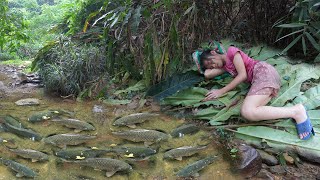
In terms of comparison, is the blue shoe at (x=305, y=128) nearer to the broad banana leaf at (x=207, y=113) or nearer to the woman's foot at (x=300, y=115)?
the woman's foot at (x=300, y=115)

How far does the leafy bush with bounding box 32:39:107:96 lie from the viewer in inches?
149

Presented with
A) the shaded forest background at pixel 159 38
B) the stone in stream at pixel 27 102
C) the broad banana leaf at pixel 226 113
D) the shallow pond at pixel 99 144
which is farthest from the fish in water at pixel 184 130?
the stone in stream at pixel 27 102

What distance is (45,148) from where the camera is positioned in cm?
248

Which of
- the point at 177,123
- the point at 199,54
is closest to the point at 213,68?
the point at 199,54

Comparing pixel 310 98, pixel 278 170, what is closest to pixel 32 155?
pixel 278 170

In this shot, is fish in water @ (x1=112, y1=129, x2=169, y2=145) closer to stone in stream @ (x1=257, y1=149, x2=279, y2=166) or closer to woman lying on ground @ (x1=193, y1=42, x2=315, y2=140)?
woman lying on ground @ (x1=193, y1=42, x2=315, y2=140)

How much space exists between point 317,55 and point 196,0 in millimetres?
1367

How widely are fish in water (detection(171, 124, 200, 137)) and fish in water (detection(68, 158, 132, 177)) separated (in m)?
0.65

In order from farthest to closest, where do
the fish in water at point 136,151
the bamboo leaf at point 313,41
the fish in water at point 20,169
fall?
1. the bamboo leaf at point 313,41
2. the fish in water at point 136,151
3. the fish in water at point 20,169

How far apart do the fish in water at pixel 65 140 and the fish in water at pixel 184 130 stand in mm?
730

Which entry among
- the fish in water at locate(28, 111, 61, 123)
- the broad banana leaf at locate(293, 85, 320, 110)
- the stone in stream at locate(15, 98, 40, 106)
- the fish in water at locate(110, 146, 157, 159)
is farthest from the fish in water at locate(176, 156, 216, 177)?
the stone in stream at locate(15, 98, 40, 106)

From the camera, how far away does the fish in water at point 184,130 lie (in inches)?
107

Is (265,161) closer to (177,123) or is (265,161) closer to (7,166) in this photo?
(177,123)

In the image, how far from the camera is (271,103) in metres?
2.73
